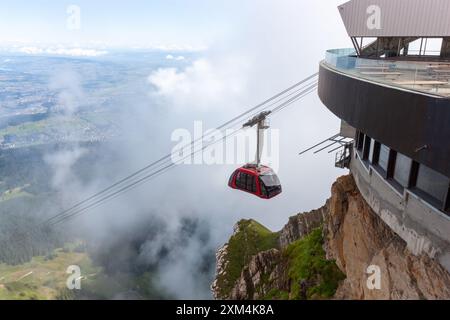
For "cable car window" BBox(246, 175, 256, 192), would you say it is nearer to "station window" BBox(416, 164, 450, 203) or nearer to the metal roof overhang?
"station window" BBox(416, 164, 450, 203)

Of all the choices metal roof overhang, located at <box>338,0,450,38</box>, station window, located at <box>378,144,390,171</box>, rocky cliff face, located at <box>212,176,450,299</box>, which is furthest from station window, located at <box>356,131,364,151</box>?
metal roof overhang, located at <box>338,0,450,38</box>

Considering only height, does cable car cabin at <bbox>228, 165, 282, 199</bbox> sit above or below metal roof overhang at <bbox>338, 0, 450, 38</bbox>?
below

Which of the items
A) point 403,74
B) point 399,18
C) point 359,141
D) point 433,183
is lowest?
point 359,141

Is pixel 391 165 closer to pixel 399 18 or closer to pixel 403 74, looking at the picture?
pixel 403 74

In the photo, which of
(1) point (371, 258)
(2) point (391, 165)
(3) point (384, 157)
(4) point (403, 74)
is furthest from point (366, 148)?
(1) point (371, 258)
